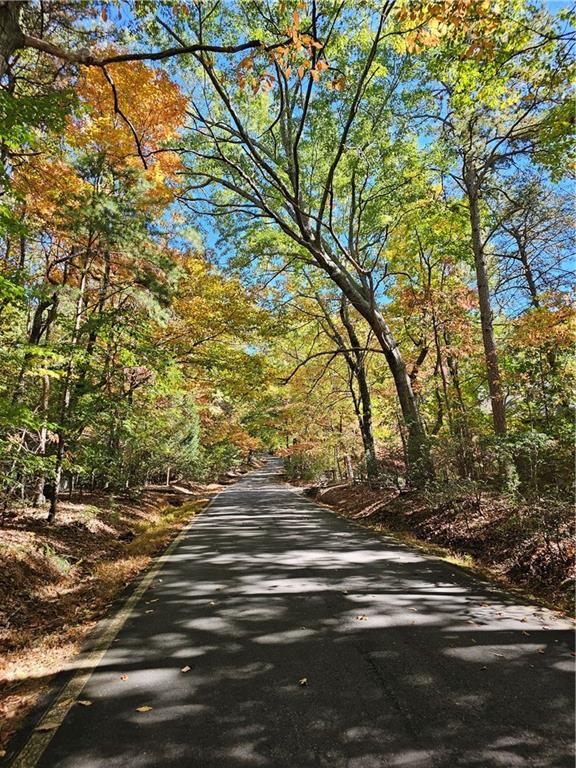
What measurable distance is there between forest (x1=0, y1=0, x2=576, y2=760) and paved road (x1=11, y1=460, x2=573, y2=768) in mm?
1032

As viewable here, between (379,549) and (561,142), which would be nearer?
(379,549)

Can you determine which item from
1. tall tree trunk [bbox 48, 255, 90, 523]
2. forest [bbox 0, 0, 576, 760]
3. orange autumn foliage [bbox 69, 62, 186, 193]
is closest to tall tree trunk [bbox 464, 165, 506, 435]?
forest [bbox 0, 0, 576, 760]

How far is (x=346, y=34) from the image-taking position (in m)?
9.10

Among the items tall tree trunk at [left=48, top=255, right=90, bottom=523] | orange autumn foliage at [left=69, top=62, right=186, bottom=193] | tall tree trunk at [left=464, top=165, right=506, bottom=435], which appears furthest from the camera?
tall tree trunk at [left=464, top=165, right=506, bottom=435]

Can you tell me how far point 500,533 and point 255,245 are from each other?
440 inches

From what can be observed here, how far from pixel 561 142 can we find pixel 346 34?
5266mm

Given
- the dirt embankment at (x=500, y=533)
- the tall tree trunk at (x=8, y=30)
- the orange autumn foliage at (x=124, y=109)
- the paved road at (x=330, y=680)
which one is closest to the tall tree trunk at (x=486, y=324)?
the dirt embankment at (x=500, y=533)

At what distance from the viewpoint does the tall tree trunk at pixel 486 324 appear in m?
9.91

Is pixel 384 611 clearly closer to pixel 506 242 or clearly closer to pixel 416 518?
pixel 416 518

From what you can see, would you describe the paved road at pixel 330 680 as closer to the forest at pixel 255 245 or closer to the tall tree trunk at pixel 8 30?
the forest at pixel 255 245

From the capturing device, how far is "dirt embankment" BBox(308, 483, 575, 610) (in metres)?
5.42

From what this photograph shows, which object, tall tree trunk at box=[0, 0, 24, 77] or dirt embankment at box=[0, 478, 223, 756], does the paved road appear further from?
tall tree trunk at box=[0, 0, 24, 77]

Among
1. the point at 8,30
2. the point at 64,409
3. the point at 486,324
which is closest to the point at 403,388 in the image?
the point at 486,324

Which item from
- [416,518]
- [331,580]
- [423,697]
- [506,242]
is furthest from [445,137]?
[423,697]
